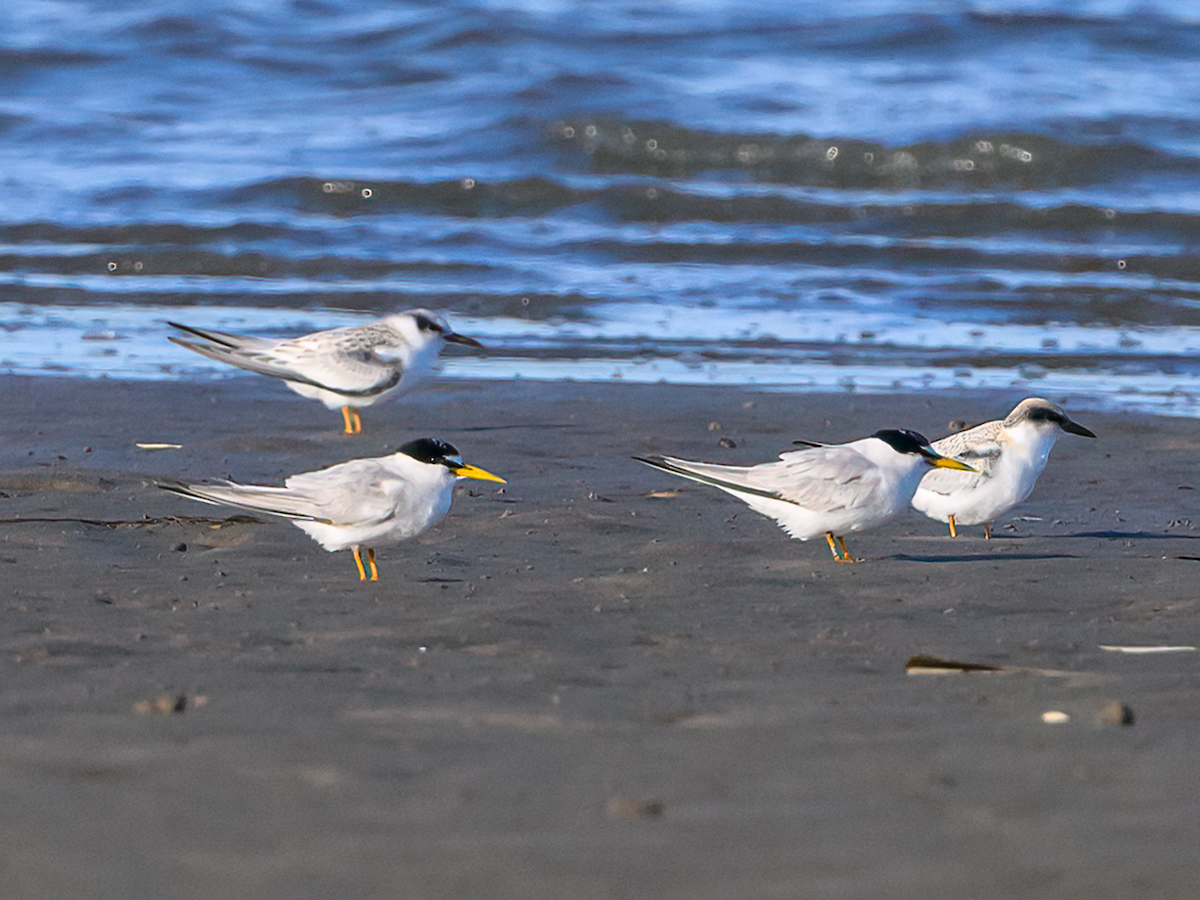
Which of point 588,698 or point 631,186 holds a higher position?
point 588,698

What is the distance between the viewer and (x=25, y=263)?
41.6 feet

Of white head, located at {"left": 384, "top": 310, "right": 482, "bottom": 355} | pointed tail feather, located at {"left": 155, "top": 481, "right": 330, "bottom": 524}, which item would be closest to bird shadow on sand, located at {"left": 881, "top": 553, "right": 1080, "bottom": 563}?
pointed tail feather, located at {"left": 155, "top": 481, "right": 330, "bottom": 524}

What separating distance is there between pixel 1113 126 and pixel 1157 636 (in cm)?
1414

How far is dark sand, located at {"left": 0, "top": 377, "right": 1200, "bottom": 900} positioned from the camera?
2684mm

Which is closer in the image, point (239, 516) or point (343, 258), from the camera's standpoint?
point (239, 516)

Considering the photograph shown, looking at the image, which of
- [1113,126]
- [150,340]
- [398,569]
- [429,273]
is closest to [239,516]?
[398,569]

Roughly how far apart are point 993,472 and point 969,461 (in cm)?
13

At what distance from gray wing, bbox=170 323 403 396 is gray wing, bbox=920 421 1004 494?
9.48 ft

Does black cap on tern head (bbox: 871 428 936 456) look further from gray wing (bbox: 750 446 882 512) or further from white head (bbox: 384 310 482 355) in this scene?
white head (bbox: 384 310 482 355)

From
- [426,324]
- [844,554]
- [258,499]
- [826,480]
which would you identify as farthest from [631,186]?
[258,499]

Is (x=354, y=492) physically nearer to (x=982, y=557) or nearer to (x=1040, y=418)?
(x=982, y=557)

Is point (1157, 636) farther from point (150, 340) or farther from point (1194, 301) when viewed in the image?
point (1194, 301)

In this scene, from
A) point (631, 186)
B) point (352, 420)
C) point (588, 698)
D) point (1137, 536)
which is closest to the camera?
point (588, 698)

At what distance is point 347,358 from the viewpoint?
770cm
